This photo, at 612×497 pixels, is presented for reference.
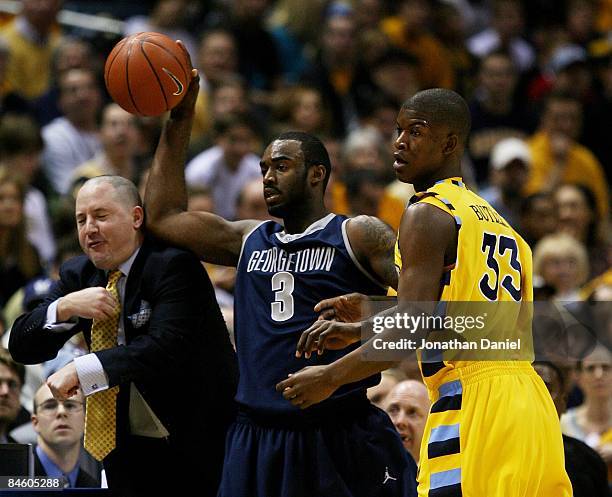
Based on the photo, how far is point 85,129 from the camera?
12398 millimetres

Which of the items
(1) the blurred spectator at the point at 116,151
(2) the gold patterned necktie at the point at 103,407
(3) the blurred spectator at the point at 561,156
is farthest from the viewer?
(3) the blurred spectator at the point at 561,156

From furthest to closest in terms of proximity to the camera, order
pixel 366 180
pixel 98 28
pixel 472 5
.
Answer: pixel 472 5 → pixel 98 28 → pixel 366 180

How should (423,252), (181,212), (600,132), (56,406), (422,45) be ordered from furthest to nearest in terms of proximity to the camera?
(422,45), (600,132), (56,406), (181,212), (423,252)

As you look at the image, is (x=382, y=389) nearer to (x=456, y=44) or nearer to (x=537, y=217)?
(x=537, y=217)

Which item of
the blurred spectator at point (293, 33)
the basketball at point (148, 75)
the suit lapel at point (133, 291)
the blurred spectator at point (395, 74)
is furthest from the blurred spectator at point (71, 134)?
the suit lapel at point (133, 291)

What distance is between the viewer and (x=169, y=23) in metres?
13.8

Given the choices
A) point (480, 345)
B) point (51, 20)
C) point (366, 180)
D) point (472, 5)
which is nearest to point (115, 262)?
point (480, 345)

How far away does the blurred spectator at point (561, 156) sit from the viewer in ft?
43.5

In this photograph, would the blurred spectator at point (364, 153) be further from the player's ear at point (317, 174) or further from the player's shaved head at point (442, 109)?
the player's shaved head at point (442, 109)

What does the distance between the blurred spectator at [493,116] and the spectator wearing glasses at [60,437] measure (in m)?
7.08

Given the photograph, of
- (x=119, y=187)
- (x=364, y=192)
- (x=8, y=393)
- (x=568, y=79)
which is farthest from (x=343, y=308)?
(x=568, y=79)

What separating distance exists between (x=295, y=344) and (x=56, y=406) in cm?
181

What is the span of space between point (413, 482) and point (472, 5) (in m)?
11.1

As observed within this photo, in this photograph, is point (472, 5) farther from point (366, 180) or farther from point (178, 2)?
point (366, 180)
